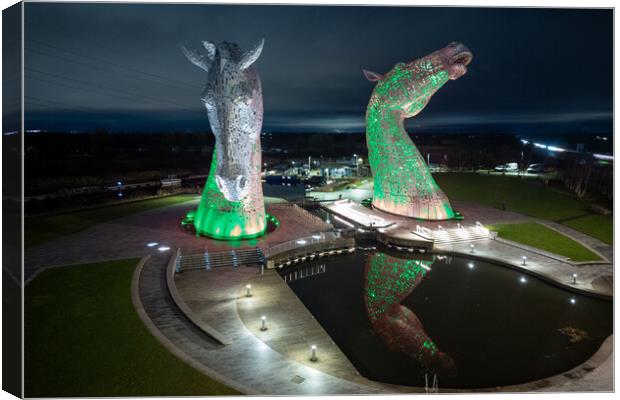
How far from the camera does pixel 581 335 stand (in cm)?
1216

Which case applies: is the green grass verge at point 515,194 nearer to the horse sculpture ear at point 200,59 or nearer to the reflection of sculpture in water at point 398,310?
the reflection of sculpture in water at point 398,310

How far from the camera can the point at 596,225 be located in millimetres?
24641

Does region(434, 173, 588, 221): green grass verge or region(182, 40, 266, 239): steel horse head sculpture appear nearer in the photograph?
region(182, 40, 266, 239): steel horse head sculpture

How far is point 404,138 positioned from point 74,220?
18.5m

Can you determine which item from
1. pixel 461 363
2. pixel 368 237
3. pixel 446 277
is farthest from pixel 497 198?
pixel 461 363

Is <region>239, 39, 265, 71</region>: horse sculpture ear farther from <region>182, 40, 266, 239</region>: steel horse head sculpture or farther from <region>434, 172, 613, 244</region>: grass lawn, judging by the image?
<region>434, 172, 613, 244</region>: grass lawn

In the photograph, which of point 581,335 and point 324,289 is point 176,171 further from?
point 581,335

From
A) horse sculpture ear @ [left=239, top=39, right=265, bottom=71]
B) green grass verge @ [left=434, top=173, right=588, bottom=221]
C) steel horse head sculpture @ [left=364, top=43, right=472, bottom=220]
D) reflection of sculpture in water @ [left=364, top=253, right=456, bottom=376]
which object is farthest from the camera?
green grass verge @ [left=434, top=173, right=588, bottom=221]

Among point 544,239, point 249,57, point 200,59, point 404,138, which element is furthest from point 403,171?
point 200,59

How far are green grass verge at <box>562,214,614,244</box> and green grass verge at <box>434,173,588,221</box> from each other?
1079 mm

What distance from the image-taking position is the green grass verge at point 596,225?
22500mm

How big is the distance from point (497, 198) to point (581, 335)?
23.0 metres

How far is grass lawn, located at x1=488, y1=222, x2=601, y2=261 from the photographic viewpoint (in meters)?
18.9

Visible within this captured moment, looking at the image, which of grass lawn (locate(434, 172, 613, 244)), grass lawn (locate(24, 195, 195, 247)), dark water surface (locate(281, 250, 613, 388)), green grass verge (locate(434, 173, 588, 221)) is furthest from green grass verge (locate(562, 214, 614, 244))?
grass lawn (locate(24, 195, 195, 247))
